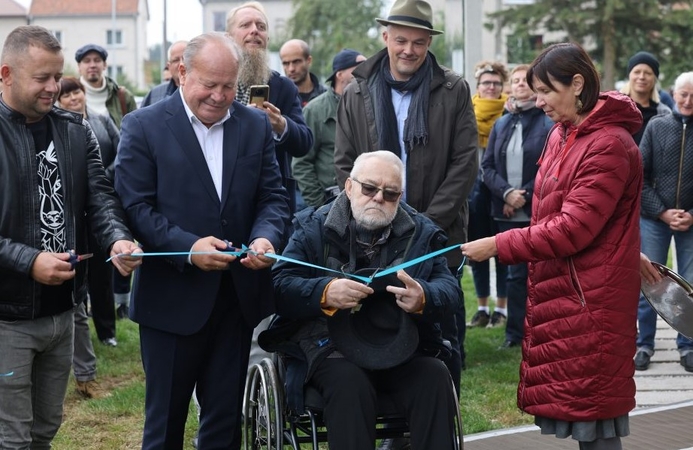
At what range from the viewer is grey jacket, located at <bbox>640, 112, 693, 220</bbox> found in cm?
823

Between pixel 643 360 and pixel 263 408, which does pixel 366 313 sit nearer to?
pixel 263 408

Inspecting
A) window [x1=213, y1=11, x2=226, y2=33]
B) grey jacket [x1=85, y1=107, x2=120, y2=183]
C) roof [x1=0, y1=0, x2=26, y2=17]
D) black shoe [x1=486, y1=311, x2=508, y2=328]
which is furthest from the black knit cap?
window [x1=213, y1=11, x2=226, y2=33]

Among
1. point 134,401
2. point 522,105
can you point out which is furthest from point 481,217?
point 134,401

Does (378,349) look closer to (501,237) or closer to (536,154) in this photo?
(501,237)

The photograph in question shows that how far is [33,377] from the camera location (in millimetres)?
4844

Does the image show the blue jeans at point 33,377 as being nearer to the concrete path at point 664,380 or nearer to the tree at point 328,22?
the concrete path at point 664,380

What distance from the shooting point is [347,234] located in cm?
515

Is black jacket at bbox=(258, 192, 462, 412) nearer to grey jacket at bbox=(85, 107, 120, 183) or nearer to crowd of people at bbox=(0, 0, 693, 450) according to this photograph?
crowd of people at bbox=(0, 0, 693, 450)

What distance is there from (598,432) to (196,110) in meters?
2.32

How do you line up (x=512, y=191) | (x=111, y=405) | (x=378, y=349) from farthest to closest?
1. (x=512, y=191)
2. (x=111, y=405)
3. (x=378, y=349)

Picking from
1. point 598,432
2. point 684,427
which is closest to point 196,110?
point 598,432

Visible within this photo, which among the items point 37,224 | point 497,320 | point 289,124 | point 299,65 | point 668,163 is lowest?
point 497,320

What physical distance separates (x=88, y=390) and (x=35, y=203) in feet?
11.0

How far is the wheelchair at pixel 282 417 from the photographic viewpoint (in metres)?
4.81
